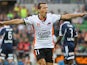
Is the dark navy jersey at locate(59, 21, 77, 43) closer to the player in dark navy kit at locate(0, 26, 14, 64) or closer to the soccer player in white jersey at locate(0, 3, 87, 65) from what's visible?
the player in dark navy kit at locate(0, 26, 14, 64)

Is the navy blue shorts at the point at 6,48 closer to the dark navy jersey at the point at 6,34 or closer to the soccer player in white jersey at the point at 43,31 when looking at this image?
the dark navy jersey at the point at 6,34

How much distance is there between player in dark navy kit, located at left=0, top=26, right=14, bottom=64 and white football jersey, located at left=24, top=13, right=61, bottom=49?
4.69 metres

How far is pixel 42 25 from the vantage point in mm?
12094

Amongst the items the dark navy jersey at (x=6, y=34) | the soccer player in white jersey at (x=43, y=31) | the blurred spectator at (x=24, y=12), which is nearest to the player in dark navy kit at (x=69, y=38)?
the dark navy jersey at (x=6, y=34)

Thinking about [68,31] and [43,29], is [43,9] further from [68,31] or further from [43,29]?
[68,31]

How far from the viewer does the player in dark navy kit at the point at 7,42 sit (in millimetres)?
16844

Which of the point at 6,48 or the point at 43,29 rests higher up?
the point at 43,29

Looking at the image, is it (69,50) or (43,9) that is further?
(69,50)

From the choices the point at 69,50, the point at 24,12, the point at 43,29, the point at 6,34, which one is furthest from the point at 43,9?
the point at 24,12

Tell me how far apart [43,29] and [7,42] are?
17.0 ft

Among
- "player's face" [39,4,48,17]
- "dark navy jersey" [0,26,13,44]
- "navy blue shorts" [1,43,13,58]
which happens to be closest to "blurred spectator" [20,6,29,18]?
"navy blue shorts" [1,43,13,58]

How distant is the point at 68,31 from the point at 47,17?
12.1ft

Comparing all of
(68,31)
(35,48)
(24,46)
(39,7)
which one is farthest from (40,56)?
(24,46)

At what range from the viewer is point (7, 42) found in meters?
17.1
